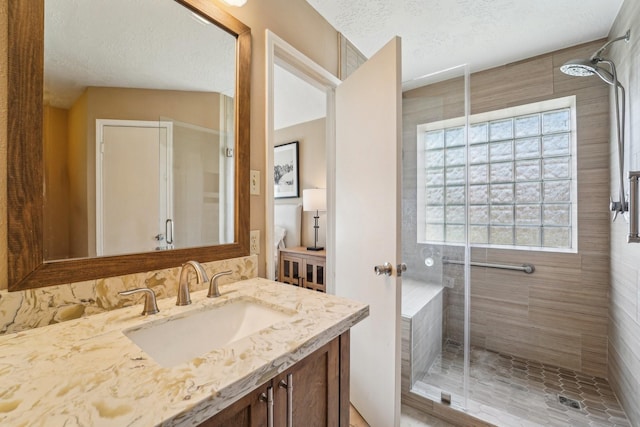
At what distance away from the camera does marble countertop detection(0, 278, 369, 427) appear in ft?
1.27

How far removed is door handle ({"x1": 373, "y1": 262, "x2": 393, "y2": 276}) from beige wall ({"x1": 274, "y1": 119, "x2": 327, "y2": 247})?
1946 mm

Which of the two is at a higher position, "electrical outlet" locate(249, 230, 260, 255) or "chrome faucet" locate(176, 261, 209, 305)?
"electrical outlet" locate(249, 230, 260, 255)

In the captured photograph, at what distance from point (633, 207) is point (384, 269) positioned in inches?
47.6

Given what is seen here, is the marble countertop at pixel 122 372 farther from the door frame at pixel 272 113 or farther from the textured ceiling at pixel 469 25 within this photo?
the textured ceiling at pixel 469 25

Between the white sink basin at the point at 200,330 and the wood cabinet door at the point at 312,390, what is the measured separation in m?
0.15

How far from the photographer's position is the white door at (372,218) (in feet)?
4.21

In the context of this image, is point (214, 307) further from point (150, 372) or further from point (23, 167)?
point (23, 167)

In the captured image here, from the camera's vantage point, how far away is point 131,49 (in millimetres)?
857

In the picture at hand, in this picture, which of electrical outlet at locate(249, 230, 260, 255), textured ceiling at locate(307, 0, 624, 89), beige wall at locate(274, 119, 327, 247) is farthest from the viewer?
beige wall at locate(274, 119, 327, 247)

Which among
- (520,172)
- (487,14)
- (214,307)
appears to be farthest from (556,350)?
(214,307)

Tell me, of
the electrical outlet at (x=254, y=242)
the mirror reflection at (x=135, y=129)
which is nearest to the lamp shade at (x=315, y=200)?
the electrical outlet at (x=254, y=242)

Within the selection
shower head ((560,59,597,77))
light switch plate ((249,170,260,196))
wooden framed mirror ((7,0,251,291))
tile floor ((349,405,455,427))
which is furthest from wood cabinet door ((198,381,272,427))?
shower head ((560,59,597,77))

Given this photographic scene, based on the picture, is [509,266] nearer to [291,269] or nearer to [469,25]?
[469,25]

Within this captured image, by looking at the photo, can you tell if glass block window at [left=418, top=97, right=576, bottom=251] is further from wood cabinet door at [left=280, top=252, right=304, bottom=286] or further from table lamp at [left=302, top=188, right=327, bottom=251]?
wood cabinet door at [left=280, top=252, right=304, bottom=286]
